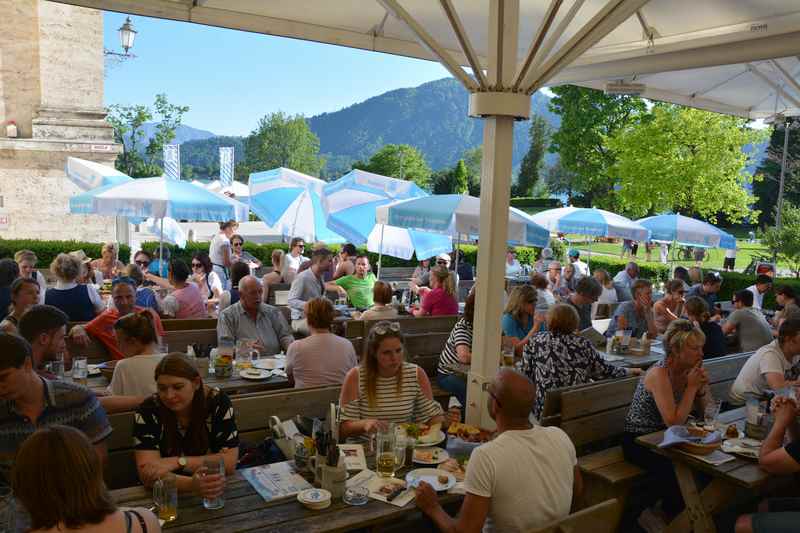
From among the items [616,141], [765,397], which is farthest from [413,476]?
[616,141]

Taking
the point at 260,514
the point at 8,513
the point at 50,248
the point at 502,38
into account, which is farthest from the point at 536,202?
the point at 8,513

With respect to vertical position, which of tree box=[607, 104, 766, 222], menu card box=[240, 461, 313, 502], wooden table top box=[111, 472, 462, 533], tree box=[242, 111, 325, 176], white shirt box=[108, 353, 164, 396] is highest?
tree box=[242, 111, 325, 176]

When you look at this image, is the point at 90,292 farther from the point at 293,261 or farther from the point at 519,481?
the point at 519,481

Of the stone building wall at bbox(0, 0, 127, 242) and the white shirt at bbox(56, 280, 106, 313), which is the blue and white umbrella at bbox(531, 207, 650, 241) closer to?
the white shirt at bbox(56, 280, 106, 313)

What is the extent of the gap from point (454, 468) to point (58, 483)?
2.07 m

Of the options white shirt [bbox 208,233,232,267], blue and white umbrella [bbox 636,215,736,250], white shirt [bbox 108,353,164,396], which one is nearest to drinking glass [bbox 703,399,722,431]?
white shirt [bbox 108,353,164,396]

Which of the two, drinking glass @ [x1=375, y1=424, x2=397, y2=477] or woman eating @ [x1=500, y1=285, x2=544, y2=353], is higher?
woman eating @ [x1=500, y1=285, x2=544, y2=353]

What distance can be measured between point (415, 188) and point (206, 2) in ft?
23.1

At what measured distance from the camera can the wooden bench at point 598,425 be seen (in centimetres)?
452

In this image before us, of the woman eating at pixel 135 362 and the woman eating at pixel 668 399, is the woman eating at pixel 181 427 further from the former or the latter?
the woman eating at pixel 668 399

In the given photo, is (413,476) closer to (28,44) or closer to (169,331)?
(169,331)

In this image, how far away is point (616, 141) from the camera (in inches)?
1102

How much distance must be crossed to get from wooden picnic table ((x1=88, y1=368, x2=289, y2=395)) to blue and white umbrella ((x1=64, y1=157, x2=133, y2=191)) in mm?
7264

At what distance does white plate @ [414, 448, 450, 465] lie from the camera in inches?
144
